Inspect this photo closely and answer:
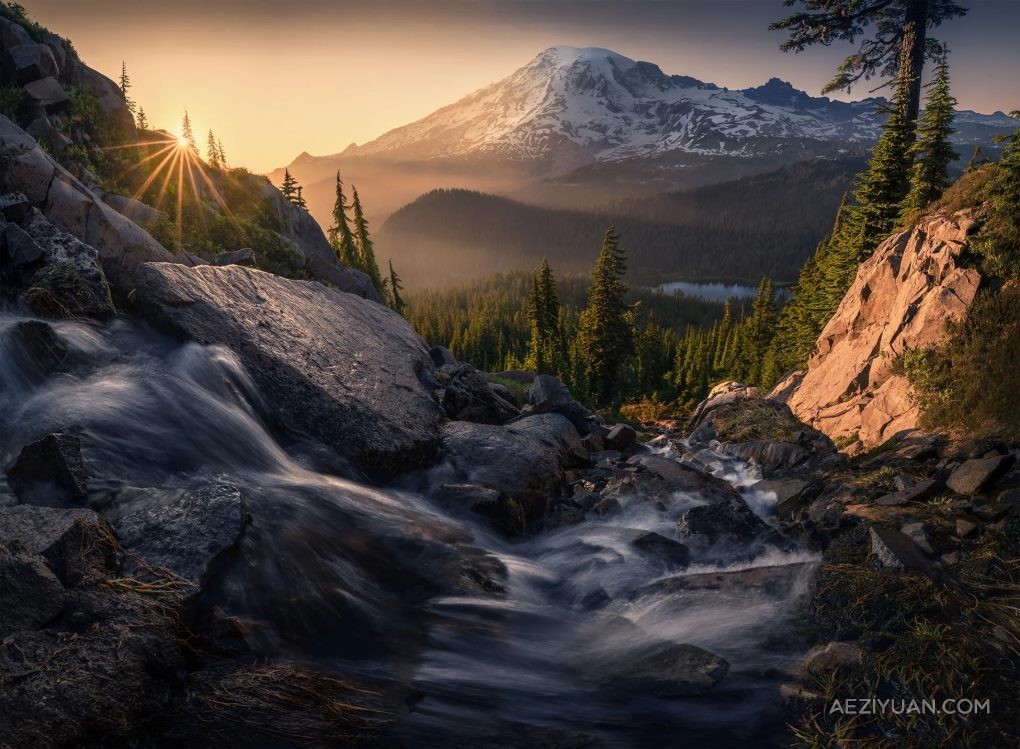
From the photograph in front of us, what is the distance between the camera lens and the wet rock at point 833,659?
5652 mm


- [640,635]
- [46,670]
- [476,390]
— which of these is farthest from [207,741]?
[476,390]

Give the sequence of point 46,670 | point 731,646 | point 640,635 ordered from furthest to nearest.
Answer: point 640,635 < point 731,646 < point 46,670

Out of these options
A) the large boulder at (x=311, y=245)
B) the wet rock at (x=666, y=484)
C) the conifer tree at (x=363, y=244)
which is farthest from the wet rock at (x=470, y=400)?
the conifer tree at (x=363, y=244)

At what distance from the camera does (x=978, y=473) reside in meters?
10.9

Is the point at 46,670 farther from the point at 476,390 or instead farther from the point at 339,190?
the point at 339,190

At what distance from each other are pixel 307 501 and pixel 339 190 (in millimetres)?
58572

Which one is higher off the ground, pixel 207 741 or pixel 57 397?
pixel 57 397

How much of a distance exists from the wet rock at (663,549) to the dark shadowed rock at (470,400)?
26.2ft

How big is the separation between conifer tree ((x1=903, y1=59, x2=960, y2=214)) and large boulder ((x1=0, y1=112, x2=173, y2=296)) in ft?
91.2

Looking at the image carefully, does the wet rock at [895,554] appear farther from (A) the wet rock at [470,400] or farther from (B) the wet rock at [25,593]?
(A) the wet rock at [470,400]

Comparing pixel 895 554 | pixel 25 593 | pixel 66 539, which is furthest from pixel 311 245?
pixel 895 554

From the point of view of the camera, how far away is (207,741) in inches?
173

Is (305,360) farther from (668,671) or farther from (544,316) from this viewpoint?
(544,316)

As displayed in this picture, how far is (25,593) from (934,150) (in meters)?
30.8
